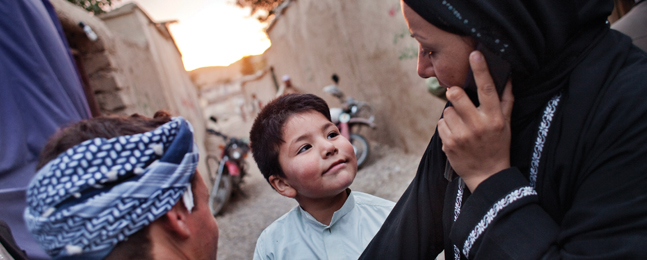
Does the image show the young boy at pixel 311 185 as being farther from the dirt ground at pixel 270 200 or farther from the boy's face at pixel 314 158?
the dirt ground at pixel 270 200

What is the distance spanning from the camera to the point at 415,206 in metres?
1.03

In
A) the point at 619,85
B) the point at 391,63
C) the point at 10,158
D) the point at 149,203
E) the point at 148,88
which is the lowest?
the point at 148,88

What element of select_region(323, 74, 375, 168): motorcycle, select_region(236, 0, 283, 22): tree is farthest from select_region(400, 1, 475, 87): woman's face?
select_region(236, 0, 283, 22): tree

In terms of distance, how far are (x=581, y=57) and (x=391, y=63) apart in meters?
4.29

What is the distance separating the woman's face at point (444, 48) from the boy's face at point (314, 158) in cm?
68

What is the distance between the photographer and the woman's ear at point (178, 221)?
901 millimetres

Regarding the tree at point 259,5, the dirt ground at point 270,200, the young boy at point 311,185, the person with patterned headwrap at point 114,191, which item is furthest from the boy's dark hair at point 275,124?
the tree at point 259,5

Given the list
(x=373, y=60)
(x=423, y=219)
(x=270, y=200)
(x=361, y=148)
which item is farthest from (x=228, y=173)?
(x=423, y=219)

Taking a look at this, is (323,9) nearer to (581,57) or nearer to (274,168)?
(274,168)

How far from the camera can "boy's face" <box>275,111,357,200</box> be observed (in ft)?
4.69

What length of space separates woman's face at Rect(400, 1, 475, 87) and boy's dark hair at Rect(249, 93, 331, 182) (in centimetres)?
84

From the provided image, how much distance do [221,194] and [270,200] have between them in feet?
2.90

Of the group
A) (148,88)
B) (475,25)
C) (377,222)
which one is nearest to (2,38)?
(377,222)

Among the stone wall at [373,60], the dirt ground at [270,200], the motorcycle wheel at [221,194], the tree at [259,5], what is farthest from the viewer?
the tree at [259,5]
